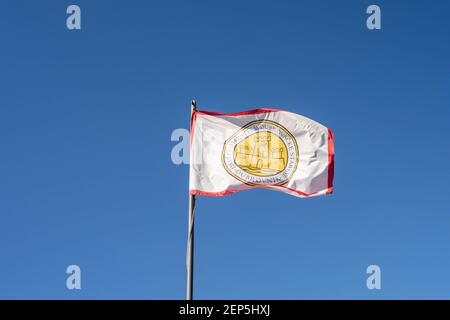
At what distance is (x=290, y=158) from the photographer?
2988 cm

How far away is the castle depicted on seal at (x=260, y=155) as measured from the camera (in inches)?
1150

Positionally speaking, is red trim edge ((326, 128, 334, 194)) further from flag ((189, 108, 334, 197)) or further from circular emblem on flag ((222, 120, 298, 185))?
circular emblem on flag ((222, 120, 298, 185))

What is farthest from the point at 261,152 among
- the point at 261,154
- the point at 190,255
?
the point at 190,255

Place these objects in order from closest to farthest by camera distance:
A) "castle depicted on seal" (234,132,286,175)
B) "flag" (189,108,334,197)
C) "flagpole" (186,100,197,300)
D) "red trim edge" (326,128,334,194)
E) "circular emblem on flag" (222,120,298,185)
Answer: "flagpole" (186,100,197,300)
"flag" (189,108,334,197)
"circular emblem on flag" (222,120,298,185)
"castle depicted on seal" (234,132,286,175)
"red trim edge" (326,128,334,194)

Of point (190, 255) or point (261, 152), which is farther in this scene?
point (261, 152)

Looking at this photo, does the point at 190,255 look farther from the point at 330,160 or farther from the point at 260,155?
the point at 330,160

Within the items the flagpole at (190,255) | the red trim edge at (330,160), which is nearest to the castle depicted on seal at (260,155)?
the red trim edge at (330,160)

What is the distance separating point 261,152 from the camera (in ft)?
97.3

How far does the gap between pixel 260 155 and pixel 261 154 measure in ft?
0.24

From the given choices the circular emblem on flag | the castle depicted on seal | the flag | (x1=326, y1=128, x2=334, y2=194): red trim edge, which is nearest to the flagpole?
the flag

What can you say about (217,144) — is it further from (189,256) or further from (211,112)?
(189,256)

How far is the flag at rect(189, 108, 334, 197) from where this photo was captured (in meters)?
28.8
